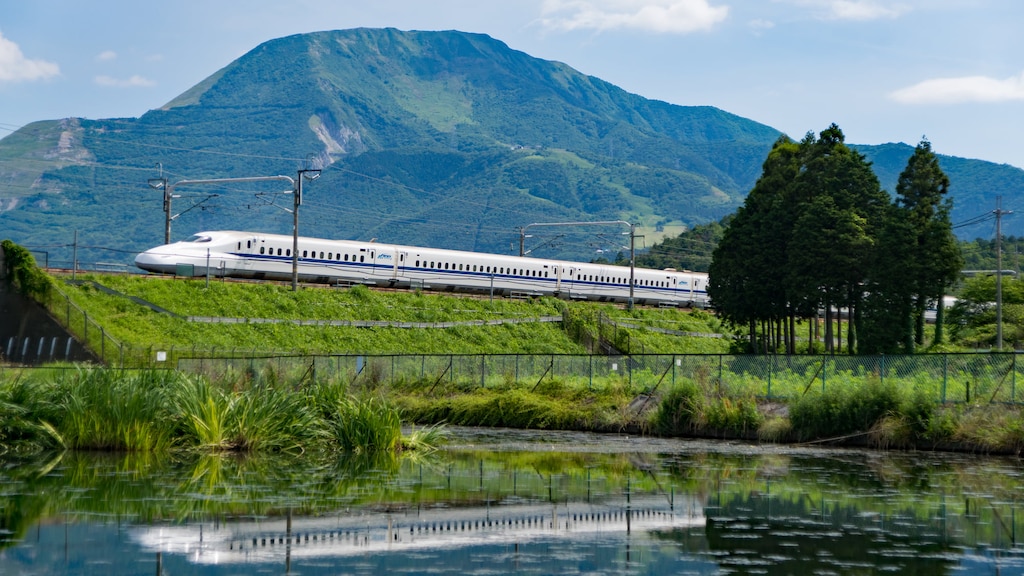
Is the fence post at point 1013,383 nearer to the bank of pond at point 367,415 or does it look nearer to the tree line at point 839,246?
the bank of pond at point 367,415

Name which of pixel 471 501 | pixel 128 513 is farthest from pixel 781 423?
pixel 128 513

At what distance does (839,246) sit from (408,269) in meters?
29.0

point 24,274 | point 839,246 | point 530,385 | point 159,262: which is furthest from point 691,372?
point 159,262

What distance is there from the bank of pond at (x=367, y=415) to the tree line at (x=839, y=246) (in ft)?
61.7

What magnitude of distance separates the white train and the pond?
38997 mm

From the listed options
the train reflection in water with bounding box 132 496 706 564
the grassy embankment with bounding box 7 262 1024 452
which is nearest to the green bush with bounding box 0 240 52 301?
the grassy embankment with bounding box 7 262 1024 452

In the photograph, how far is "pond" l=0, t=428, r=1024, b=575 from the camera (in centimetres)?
1300

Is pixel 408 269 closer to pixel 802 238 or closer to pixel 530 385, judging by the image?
pixel 802 238

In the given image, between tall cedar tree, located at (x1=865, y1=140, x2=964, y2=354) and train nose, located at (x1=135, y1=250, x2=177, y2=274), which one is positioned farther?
train nose, located at (x1=135, y1=250, x2=177, y2=274)

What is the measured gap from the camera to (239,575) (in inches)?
476

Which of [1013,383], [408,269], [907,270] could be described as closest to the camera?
[1013,383]

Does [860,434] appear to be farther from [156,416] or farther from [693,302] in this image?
[693,302]

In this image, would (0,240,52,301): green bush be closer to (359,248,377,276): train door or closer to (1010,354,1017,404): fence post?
(359,248,377,276): train door

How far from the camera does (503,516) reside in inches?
635
